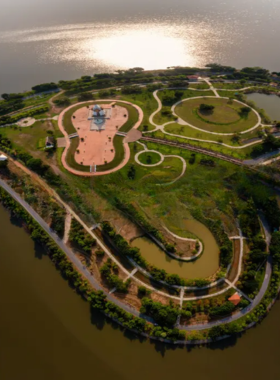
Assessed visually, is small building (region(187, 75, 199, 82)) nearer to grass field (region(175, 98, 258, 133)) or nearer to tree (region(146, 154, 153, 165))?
grass field (region(175, 98, 258, 133))

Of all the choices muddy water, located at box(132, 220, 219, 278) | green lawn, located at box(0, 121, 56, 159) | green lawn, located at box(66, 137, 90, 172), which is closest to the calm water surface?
green lawn, located at box(0, 121, 56, 159)

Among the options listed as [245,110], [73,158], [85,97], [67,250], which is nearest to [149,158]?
[73,158]

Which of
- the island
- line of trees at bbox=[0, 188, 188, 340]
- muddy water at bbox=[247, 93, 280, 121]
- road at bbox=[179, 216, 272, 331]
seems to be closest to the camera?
line of trees at bbox=[0, 188, 188, 340]

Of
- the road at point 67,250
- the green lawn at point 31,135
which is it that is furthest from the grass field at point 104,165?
the road at point 67,250

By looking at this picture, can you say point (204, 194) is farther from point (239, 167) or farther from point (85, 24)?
point (85, 24)

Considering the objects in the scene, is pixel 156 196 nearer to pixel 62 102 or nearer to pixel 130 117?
pixel 130 117

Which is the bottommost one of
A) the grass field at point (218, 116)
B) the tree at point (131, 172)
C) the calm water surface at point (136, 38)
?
the tree at point (131, 172)

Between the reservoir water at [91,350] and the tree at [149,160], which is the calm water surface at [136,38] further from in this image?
the reservoir water at [91,350]
